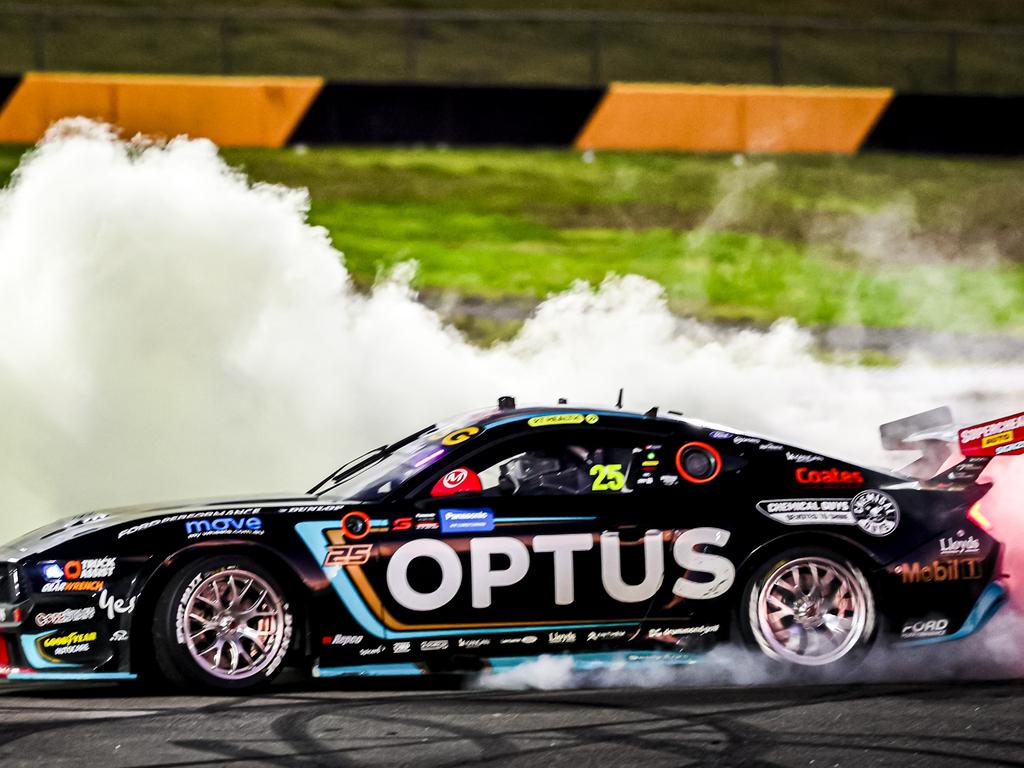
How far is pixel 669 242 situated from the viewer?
12438 mm

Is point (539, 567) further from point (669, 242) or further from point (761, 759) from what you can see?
point (669, 242)

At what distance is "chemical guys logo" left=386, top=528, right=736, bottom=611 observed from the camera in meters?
6.65

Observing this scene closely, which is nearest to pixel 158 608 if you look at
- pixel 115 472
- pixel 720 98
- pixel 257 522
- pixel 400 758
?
pixel 257 522

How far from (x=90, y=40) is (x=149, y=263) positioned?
5.11 m

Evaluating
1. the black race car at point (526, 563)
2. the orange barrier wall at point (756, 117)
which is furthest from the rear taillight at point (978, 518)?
the orange barrier wall at point (756, 117)

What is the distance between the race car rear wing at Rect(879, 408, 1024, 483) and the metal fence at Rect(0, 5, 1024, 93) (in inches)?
253

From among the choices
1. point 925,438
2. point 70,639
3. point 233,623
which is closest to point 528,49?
point 925,438

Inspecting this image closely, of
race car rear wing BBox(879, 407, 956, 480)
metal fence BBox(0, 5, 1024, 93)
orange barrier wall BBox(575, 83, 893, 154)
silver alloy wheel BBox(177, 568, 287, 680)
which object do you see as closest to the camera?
silver alloy wheel BBox(177, 568, 287, 680)

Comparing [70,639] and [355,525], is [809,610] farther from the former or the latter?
[70,639]

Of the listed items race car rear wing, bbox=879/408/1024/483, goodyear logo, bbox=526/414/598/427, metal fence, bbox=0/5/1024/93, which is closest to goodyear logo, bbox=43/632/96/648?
goodyear logo, bbox=526/414/598/427

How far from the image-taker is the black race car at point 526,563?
6.52 m

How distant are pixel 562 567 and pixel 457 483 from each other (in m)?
0.57

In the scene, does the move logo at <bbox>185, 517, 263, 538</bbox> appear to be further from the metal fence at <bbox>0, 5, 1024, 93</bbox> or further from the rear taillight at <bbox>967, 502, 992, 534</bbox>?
the metal fence at <bbox>0, 5, 1024, 93</bbox>

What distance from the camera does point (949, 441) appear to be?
7578 millimetres
